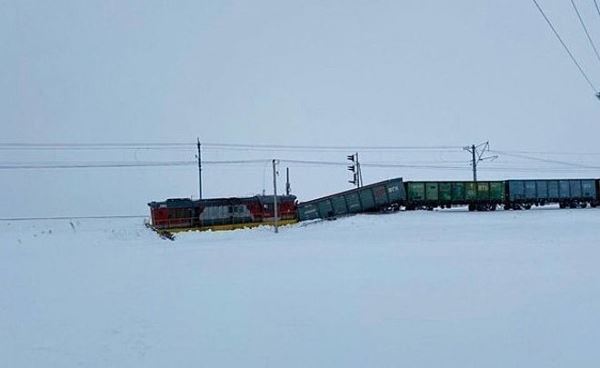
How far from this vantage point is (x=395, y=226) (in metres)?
23.6

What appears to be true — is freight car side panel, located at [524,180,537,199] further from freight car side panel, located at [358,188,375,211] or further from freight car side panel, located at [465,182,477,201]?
freight car side panel, located at [358,188,375,211]

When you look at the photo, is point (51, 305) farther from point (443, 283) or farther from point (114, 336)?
point (443, 283)

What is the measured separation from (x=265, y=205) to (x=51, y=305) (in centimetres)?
2969

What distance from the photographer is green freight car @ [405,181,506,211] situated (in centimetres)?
3481

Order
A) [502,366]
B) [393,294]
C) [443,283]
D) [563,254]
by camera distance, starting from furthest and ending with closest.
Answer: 1. [563,254]
2. [443,283]
3. [393,294]
4. [502,366]

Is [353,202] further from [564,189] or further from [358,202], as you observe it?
[564,189]

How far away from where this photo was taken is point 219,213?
35.2 metres

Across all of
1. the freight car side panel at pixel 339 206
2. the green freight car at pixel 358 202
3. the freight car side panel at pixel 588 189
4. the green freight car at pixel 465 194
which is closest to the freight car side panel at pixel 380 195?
the green freight car at pixel 358 202

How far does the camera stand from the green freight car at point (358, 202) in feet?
111

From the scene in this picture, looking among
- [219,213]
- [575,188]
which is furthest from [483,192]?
[219,213]

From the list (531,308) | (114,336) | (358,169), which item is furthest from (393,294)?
(358,169)

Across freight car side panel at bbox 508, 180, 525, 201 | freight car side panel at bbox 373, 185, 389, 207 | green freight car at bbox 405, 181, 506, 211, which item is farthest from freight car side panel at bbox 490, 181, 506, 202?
freight car side panel at bbox 373, 185, 389, 207

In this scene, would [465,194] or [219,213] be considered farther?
[465,194]

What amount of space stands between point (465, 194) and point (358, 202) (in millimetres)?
8449
